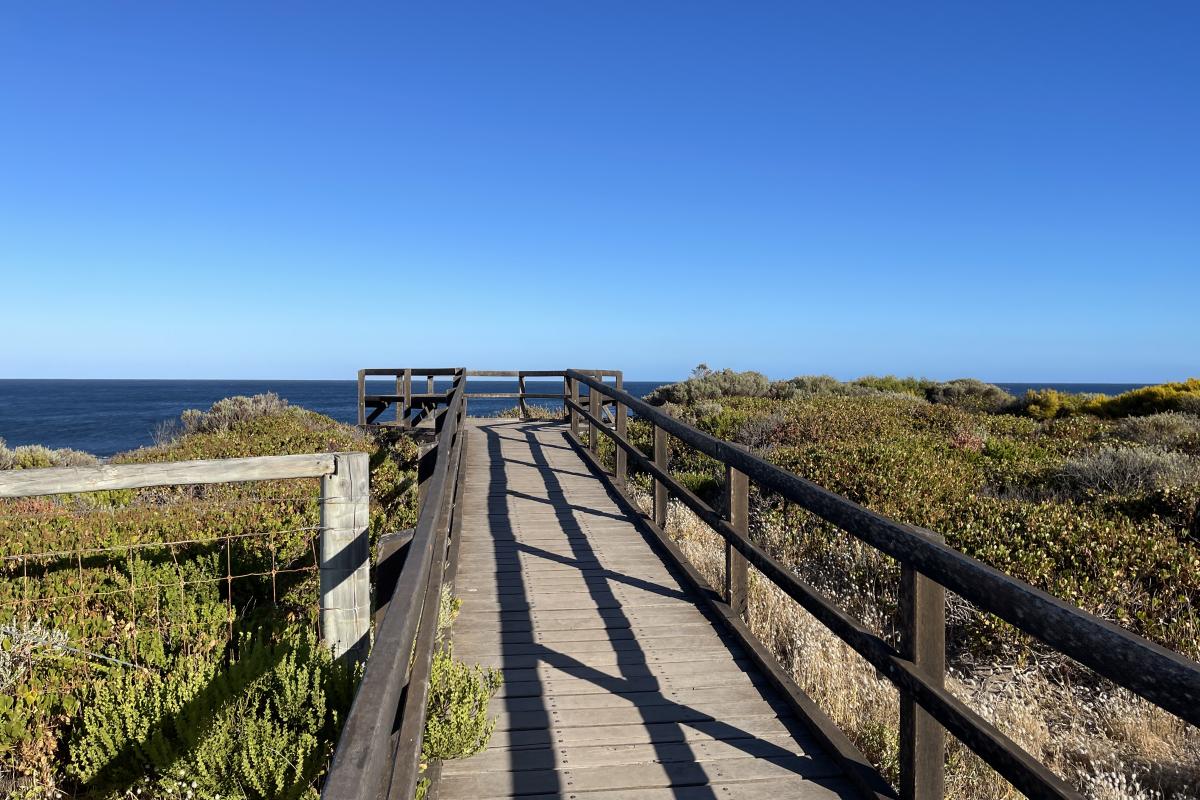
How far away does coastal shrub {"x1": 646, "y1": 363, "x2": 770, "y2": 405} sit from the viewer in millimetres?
21859

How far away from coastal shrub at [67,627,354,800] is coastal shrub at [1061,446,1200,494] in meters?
8.49

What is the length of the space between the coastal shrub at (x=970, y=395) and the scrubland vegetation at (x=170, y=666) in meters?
19.4

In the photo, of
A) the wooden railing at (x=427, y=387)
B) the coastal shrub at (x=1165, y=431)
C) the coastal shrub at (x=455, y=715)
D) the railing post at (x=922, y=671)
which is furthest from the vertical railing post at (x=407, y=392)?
the railing post at (x=922, y=671)

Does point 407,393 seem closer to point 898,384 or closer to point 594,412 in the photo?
point 594,412

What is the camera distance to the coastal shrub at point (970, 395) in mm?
21500

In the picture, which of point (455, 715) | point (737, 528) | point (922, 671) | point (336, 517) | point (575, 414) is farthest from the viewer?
point (575, 414)

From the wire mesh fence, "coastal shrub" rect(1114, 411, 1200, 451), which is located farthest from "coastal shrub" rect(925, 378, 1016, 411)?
the wire mesh fence

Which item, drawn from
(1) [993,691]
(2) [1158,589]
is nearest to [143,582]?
(1) [993,691]

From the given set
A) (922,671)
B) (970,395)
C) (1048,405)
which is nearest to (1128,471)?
(922,671)

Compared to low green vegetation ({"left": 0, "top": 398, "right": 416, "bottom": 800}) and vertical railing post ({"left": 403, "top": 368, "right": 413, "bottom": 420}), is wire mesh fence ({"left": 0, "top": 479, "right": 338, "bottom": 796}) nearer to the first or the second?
low green vegetation ({"left": 0, "top": 398, "right": 416, "bottom": 800})

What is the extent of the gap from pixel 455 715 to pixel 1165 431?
13347 millimetres

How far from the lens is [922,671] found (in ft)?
8.92

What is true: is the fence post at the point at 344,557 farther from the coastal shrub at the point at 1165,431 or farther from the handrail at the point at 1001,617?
the coastal shrub at the point at 1165,431

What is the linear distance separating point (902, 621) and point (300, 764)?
2371 millimetres
